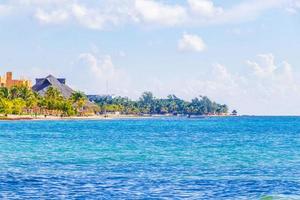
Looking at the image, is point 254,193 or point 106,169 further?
point 106,169

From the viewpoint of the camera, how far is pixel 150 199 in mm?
29516

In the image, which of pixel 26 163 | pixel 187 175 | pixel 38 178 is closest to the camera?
pixel 38 178

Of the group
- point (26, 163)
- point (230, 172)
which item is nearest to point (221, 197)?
point (230, 172)

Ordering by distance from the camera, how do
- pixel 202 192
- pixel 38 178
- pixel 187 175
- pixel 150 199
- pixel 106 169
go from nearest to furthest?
pixel 150 199, pixel 202 192, pixel 38 178, pixel 187 175, pixel 106 169

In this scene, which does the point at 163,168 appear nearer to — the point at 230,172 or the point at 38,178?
the point at 230,172

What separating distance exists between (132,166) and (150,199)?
679 inches

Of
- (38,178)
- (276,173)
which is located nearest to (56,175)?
(38,178)

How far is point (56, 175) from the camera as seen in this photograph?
3894cm

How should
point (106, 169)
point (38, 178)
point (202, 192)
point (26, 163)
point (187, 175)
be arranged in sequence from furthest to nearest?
point (26, 163), point (106, 169), point (187, 175), point (38, 178), point (202, 192)

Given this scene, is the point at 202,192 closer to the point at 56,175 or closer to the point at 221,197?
the point at 221,197

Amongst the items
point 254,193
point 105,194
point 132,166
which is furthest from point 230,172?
point 105,194

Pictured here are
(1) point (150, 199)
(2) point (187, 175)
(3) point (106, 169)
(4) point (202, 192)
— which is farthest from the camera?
(3) point (106, 169)

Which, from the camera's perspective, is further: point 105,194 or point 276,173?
point 276,173

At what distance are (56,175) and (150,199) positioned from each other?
1091cm
